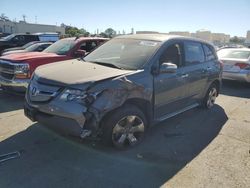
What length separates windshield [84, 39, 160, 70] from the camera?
4.30m

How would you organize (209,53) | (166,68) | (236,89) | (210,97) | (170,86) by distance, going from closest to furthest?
(166,68), (170,86), (209,53), (210,97), (236,89)

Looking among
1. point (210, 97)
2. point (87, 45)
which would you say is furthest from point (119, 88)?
point (87, 45)

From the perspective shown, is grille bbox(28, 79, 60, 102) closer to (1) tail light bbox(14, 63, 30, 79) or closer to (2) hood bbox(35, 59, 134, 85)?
(2) hood bbox(35, 59, 134, 85)

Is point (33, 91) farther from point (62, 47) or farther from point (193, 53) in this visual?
point (62, 47)

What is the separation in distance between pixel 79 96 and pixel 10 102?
3767mm

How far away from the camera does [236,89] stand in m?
9.34

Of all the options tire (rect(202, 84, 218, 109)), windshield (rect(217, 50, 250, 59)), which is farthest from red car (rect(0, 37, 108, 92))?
windshield (rect(217, 50, 250, 59))

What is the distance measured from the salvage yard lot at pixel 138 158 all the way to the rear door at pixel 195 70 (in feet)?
2.15

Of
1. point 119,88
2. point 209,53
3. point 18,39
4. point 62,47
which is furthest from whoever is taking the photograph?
point 18,39

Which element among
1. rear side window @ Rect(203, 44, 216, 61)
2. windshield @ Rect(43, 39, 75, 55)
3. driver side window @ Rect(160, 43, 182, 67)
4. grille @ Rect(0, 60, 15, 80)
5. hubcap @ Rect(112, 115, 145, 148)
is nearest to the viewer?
→ hubcap @ Rect(112, 115, 145, 148)

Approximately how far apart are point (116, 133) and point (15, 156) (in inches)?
58.4

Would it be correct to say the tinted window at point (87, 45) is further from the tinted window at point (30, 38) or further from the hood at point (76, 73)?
the tinted window at point (30, 38)

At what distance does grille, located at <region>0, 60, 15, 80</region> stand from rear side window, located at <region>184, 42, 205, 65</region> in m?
4.13

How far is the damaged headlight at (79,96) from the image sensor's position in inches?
137
